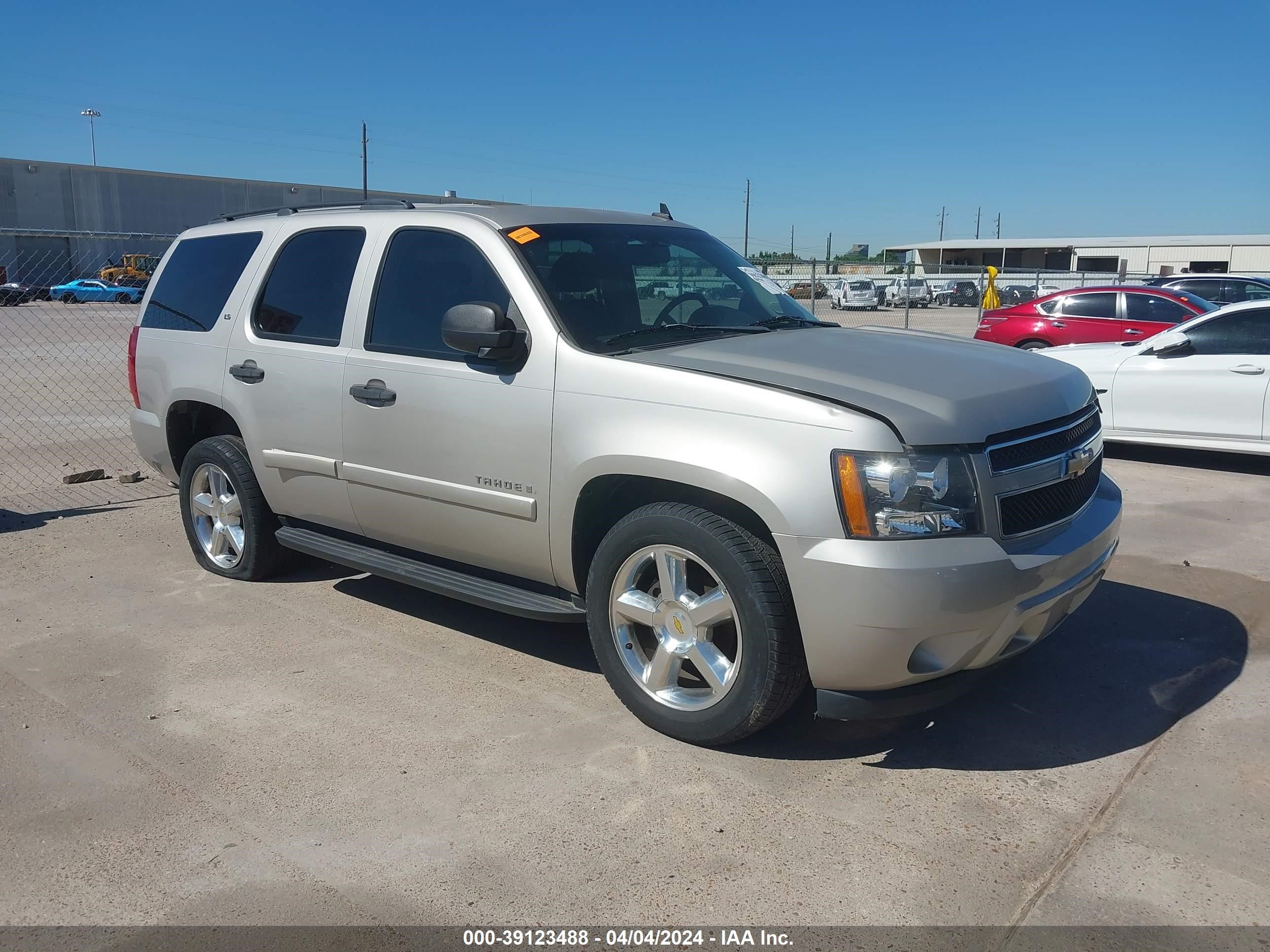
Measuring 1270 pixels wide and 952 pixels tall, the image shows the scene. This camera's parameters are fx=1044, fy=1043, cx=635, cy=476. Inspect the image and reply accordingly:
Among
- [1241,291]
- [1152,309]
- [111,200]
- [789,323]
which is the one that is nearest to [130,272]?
[111,200]

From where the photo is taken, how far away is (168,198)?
54.3 m

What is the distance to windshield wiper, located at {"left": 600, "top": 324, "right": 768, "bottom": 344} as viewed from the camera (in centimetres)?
423

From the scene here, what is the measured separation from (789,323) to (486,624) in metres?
2.09

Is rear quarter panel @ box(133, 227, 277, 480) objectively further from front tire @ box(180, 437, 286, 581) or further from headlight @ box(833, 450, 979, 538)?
headlight @ box(833, 450, 979, 538)

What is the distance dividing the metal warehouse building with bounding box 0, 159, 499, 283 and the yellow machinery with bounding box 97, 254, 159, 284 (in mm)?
2346

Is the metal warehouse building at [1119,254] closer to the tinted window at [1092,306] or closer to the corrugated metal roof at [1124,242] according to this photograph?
the corrugated metal roof at [1124,242]

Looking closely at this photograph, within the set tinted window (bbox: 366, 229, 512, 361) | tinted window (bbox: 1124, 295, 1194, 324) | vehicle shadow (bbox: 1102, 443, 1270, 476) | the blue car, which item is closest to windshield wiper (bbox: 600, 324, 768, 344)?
tinted window (bbox: 366, 229, 512, 361)

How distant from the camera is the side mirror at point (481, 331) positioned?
156 inches

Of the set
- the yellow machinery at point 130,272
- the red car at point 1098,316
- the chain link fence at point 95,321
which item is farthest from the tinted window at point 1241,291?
the yellow machinery at point 130,272

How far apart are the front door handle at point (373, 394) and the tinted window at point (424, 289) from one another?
0.54 feet

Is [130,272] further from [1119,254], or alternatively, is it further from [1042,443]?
[1119,254]

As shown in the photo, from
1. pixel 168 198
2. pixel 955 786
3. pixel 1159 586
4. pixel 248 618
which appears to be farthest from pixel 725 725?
pixel 168 198

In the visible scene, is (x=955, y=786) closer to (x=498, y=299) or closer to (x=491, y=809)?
(x=491, y=809)

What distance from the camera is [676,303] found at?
→ 4.67 meters
